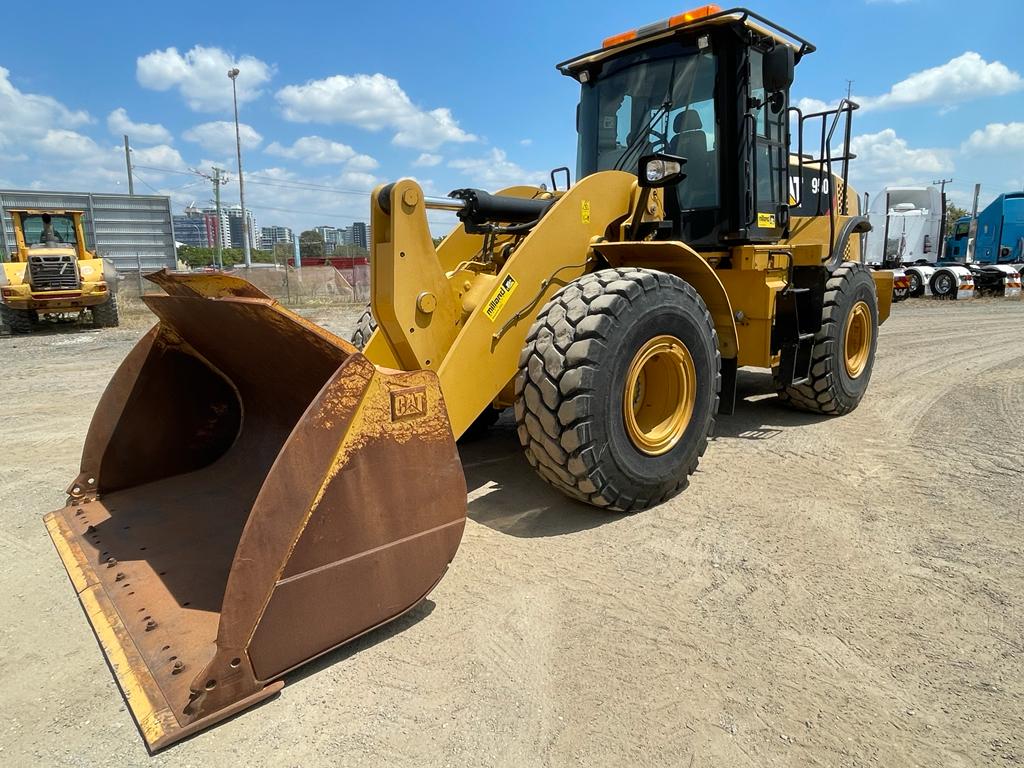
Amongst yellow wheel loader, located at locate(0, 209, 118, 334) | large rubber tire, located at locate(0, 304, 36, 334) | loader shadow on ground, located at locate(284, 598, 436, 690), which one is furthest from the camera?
large rubber tire, located at locate(0, 304, 36, 334)

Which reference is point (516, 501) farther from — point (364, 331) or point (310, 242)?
point (310, 242)

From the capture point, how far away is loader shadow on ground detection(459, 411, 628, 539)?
11.8 feet

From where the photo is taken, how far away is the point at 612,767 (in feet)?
6.46

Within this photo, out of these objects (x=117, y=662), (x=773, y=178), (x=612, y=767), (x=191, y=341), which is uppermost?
(x=773, y=178)

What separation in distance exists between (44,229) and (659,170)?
15.7 meters

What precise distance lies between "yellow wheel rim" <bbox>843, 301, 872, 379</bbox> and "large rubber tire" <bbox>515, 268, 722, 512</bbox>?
331 cm

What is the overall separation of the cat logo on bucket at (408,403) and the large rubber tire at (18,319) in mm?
15228

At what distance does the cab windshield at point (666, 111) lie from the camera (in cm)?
471

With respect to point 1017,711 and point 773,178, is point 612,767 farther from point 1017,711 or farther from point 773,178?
point 773,178

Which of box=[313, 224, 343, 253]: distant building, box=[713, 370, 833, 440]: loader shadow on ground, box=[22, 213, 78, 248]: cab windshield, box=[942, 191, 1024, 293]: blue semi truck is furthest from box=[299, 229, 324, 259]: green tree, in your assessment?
box=[713, 370, 833, 440]: loader shadow on ground

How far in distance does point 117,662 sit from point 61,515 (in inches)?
57.0

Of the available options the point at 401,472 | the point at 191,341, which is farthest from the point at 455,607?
the point at 191,341

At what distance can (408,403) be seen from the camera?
252 centimetres

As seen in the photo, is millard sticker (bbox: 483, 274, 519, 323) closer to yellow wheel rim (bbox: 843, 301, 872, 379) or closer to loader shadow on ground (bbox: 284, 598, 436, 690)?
loader shadow on ground (bbox: 284, 598, 436, 690)
